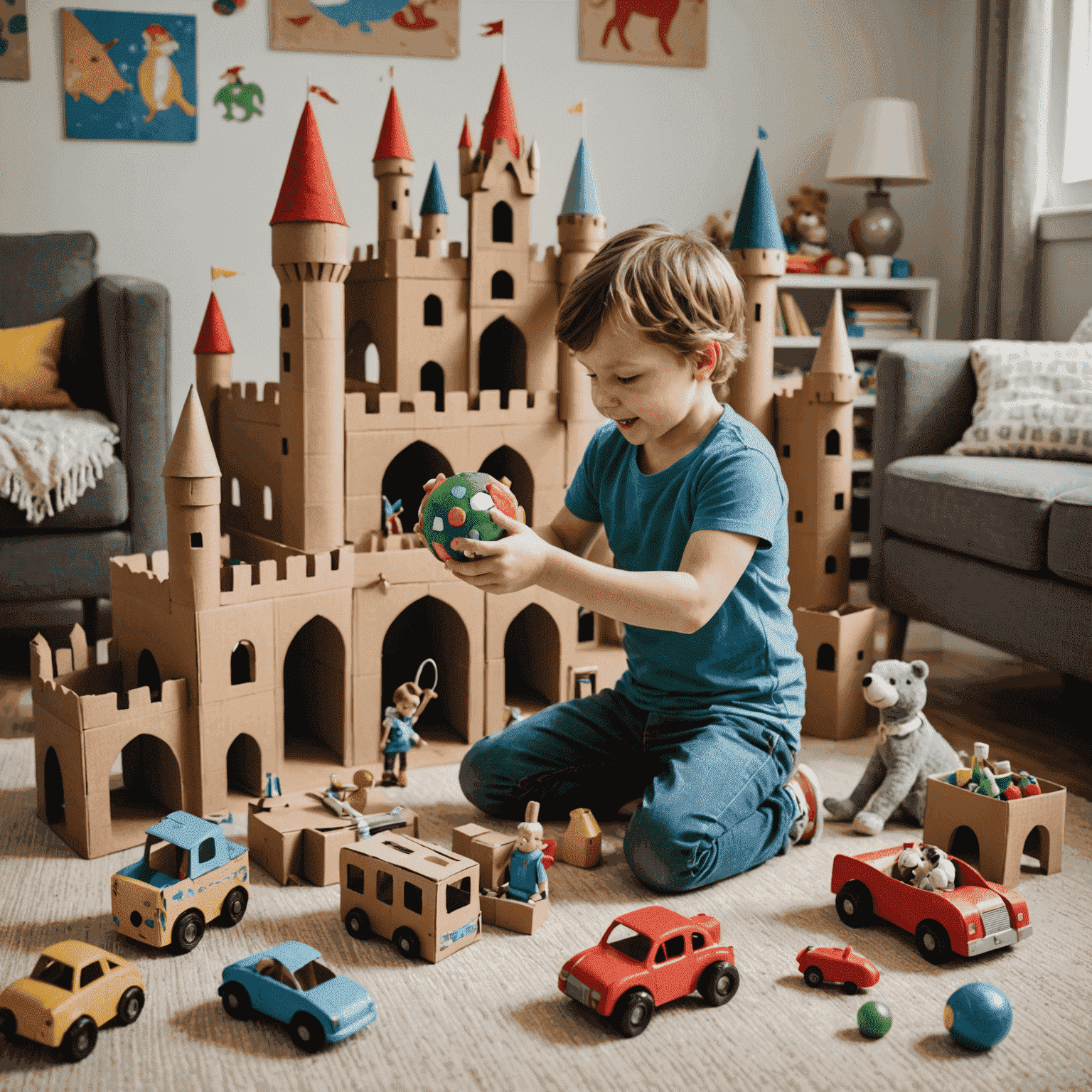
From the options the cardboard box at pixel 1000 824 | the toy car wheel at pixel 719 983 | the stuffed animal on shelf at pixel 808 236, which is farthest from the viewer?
the stuffed animal on shelf at pixel 808 236

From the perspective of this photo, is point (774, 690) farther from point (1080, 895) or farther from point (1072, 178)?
point (1072, 178)

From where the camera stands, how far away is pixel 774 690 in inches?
65.1

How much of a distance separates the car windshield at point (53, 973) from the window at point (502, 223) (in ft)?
5.08

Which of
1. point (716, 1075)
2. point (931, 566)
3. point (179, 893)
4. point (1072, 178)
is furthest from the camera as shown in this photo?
point (1072, 178)

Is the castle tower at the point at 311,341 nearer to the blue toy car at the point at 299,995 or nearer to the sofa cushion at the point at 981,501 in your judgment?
the blue toy car at the point at 299,995

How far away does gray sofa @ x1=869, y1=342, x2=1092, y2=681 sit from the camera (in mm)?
2006

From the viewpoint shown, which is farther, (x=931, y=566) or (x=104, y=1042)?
(x=931, y=566)

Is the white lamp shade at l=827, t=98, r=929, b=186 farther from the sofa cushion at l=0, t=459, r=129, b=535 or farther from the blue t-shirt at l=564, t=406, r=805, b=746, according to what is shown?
the sofa cushion at l=0, t=459, r=129, b=535

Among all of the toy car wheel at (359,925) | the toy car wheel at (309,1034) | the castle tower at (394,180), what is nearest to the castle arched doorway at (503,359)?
the castle tower at (394,180)

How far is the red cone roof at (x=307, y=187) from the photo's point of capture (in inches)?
74.8

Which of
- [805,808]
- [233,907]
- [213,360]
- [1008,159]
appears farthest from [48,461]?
[1008,159]

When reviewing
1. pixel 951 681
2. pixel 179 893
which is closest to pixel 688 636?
pixel 179 893

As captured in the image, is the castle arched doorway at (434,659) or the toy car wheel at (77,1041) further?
the castle arched doorway at (434,659)

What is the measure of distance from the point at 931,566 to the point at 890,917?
1.17 metres
